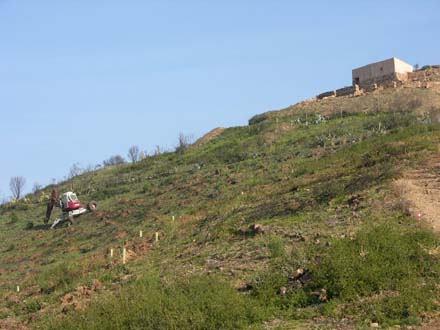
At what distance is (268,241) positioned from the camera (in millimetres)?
14172

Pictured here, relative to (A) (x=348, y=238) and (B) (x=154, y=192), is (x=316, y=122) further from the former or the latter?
(A) (x=348, y=238)

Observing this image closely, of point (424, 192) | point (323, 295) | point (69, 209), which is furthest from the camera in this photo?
point (69, 209)

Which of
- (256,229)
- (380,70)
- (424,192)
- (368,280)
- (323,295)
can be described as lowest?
(323,295)

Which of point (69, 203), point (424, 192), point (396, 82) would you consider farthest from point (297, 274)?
point (396, 82)

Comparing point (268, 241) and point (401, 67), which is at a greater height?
point (401, 67)

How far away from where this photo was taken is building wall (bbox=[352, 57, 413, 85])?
138 ft

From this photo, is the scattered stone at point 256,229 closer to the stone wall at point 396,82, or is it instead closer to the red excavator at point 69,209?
the red excavator at point 69,209

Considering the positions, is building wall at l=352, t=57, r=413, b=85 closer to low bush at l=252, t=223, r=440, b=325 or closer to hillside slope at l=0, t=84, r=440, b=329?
hillside slope at l=0, t=84, r=440, b=329

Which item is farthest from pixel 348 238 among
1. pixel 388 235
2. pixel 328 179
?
pixel 328 179

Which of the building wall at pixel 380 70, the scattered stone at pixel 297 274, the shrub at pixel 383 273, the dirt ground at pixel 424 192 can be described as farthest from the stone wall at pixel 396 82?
the scattered stone at pixel 297 274

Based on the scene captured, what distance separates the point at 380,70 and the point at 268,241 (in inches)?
1241

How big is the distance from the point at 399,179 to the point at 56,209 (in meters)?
26.0

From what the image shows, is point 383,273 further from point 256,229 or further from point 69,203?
point 69,203

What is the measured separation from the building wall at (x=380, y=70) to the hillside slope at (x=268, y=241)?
6.62 meters
